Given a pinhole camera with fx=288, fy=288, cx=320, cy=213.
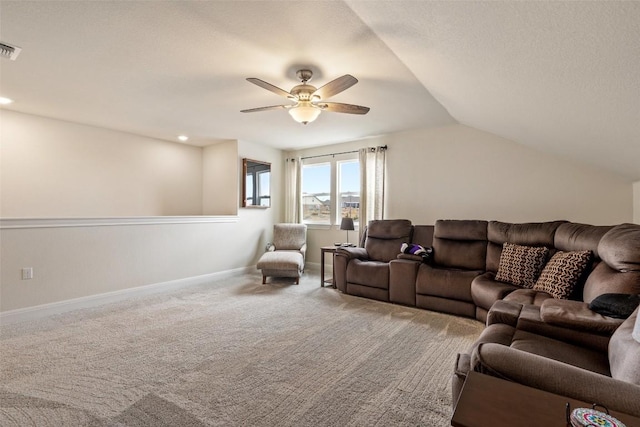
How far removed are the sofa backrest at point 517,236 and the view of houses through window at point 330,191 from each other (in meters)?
2.36

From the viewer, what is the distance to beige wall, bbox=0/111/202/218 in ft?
12.8

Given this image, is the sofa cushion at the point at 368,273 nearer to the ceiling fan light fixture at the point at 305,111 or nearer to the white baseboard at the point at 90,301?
the ceiling fan light fixture at the point at 305,111

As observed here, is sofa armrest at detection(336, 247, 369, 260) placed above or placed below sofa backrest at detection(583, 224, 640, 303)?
below

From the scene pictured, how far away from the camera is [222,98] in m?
3.37

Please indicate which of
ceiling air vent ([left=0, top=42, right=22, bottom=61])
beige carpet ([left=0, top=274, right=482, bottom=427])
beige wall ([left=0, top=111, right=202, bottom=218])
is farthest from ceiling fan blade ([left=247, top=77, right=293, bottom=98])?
beige wall ([left=0, top=111, right=202, bottom=218])

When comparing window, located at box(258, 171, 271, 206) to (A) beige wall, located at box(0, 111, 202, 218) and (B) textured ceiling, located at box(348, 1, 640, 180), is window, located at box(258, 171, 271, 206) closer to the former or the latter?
(A) beige wall, located at box(0, 111, 202, 218)

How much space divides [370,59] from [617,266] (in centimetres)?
240

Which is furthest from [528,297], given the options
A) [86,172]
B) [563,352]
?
[86,172]

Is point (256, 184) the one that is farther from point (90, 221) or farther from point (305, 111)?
point (305, 111)

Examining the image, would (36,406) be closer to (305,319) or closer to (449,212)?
(305,319)

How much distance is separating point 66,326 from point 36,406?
1.52m

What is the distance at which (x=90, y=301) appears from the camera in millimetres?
3662

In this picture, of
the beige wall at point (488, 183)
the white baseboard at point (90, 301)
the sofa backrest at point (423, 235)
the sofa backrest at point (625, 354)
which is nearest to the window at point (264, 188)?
the white baseboard at point (90, 301)

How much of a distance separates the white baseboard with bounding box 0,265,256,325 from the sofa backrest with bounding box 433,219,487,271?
370 centimetres
